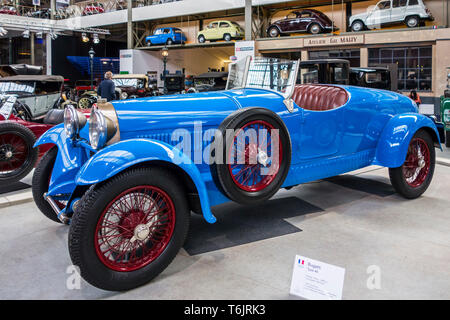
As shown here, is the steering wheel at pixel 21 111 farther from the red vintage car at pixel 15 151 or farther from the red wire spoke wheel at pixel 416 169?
the red wire spoke wheel at pixel 416 169

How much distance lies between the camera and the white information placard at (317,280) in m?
2.01

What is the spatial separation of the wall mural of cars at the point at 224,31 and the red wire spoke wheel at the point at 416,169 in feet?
51.5

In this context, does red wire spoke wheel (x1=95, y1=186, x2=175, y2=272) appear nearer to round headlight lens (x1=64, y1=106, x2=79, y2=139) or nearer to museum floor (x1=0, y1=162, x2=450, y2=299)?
museum floor (x1=0, y1=162, x2=450, y2=299)

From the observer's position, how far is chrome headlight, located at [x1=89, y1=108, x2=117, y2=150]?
2.37 m

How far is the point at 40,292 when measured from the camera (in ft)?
7.38

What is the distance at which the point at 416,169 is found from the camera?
4.20 m

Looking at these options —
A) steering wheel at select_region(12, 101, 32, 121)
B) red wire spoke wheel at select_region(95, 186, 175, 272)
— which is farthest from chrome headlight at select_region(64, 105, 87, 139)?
steering wheel at select_region(12, 101, 32, 121)

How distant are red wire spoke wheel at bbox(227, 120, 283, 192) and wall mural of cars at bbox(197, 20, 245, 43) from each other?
16768 mm

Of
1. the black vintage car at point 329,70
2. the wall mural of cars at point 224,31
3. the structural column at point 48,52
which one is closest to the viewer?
the black vintage car at point 329,70

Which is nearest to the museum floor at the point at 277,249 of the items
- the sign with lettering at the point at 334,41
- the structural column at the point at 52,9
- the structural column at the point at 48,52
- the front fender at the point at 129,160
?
the front fender at the point at 129,160

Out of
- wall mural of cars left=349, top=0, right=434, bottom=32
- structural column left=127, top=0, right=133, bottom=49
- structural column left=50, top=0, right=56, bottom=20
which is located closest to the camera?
wall mural of cars left=349, top=0, right=434, bottom=32

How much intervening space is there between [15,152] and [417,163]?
4.67 m

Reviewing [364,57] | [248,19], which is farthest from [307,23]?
[248,19]

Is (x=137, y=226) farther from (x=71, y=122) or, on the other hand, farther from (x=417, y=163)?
(x=417, y=163)
